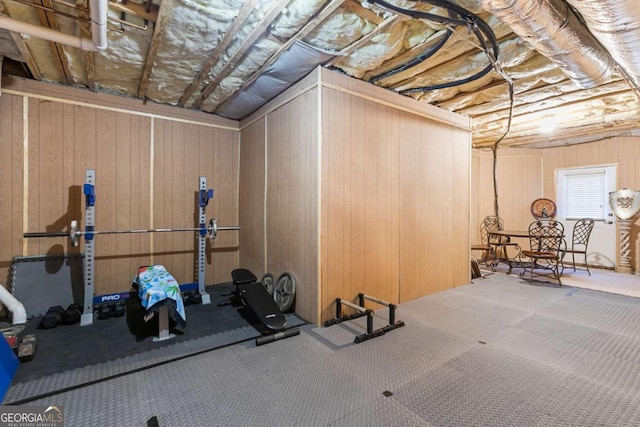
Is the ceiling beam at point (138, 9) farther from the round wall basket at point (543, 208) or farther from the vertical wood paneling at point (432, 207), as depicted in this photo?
the round wall basket at point (543, 208)

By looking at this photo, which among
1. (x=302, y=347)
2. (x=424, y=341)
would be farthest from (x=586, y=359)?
(x=302, y=347)

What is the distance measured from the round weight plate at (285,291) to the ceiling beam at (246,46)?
2390 millimetres

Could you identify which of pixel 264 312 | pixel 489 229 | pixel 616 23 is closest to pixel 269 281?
pixel 264 312

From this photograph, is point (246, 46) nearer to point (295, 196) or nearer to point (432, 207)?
point (295, 196)

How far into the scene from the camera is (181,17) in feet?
7.73

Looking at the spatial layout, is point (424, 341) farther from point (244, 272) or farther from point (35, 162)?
point (35, 162)

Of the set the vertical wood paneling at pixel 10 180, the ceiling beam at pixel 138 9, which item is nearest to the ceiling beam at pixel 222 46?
the ceiling beam at pixel 138 9

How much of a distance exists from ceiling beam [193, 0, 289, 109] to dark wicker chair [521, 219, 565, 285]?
16.5 ft

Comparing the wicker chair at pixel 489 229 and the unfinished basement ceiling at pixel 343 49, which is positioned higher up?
the unfinished basement ceiling at pixel 343 49

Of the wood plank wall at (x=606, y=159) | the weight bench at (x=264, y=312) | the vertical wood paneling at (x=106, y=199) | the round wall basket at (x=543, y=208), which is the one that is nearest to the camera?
the weight bench at (x=264, y=312)

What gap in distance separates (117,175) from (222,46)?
237cm

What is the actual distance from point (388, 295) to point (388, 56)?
8.77 ft

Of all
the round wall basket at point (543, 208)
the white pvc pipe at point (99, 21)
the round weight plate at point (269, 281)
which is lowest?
the round weight plate at point (269, 281)

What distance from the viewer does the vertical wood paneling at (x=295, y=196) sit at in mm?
3082
